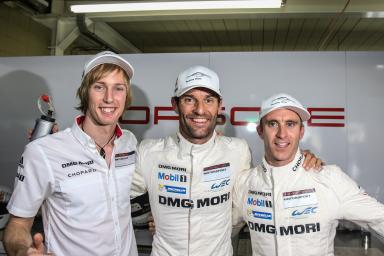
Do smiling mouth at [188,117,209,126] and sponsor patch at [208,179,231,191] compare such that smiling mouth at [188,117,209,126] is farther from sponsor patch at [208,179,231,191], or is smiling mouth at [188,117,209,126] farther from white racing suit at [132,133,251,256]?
sponsor patch at [208,179,231,191]

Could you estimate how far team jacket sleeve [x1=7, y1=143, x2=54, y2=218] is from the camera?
120 centimetres

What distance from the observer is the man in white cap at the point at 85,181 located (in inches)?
47.5

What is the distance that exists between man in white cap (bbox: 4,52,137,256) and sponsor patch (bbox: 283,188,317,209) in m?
0.69

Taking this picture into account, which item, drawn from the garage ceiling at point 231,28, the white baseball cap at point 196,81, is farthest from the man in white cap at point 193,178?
the garage ceiling at point 231,28

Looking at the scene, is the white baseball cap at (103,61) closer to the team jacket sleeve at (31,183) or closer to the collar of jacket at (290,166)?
the team jacket sleeve at (31,183)

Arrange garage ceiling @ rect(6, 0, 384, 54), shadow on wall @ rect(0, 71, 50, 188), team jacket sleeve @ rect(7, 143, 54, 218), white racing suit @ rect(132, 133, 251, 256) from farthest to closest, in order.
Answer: garage ceiling @ rect(6, 0, 384, 54)
shadow on wall @ rect(0, 71, 50, 188)
white racing suit @ rect(132, 133, 251, 256)
team jacket sleeve @ rect(7, 143, 54, 218)

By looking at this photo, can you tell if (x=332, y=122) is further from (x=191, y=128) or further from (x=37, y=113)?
(x=37, y=113)

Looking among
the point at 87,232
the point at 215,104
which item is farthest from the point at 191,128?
the point at 87,232

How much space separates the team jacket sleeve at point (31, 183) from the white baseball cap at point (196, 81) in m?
0.67

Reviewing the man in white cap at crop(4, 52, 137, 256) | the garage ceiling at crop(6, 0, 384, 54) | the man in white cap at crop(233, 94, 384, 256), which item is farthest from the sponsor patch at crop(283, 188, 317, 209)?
the garage ceiling at crop(6, 0, 384, 54)

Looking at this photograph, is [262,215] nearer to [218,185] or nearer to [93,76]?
[218,185]

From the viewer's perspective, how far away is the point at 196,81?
1.52m

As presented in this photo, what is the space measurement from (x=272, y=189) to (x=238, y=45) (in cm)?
388

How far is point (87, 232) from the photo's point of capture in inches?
50.7
